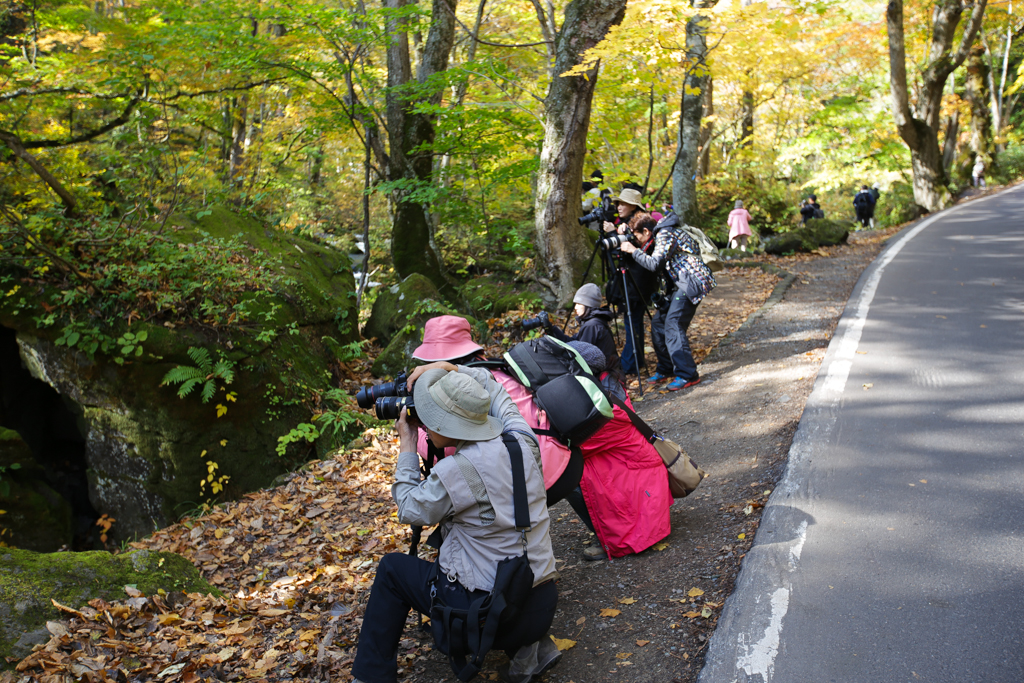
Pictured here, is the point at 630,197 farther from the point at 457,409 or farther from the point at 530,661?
the point at 530,661

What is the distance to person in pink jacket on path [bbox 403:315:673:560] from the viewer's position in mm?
3783

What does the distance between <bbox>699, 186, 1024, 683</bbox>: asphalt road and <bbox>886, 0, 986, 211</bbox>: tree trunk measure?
582 inches

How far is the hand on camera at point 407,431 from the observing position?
3127 mm

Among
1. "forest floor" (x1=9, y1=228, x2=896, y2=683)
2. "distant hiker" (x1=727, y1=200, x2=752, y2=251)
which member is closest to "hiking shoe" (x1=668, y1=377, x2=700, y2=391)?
"forest floor" (x1=9, y1=228, x2=896, y2=683)

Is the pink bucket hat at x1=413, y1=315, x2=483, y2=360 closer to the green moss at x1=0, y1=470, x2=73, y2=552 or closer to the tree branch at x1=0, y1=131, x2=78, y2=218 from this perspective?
the green moss at x1=0, y1=470, x2=73, y2=552

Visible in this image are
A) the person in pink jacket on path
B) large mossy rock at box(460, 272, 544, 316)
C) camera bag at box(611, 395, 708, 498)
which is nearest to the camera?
the person in pink jacket on path

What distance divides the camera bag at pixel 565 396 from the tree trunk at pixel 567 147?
5391mm

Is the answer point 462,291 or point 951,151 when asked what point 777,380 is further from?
point 951,151

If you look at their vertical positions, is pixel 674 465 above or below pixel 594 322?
below

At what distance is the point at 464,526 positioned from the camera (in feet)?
9.53

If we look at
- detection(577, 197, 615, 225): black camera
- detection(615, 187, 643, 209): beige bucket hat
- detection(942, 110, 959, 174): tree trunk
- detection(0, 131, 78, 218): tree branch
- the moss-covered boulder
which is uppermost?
detection(942, 110, 959, 174): tree trunk

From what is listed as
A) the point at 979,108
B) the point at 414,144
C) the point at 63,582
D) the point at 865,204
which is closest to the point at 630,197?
the point at 63,582

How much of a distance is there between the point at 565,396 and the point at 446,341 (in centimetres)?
82

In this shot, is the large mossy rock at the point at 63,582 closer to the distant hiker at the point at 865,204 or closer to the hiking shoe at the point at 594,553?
the hiking shoe at the point at 594,553
